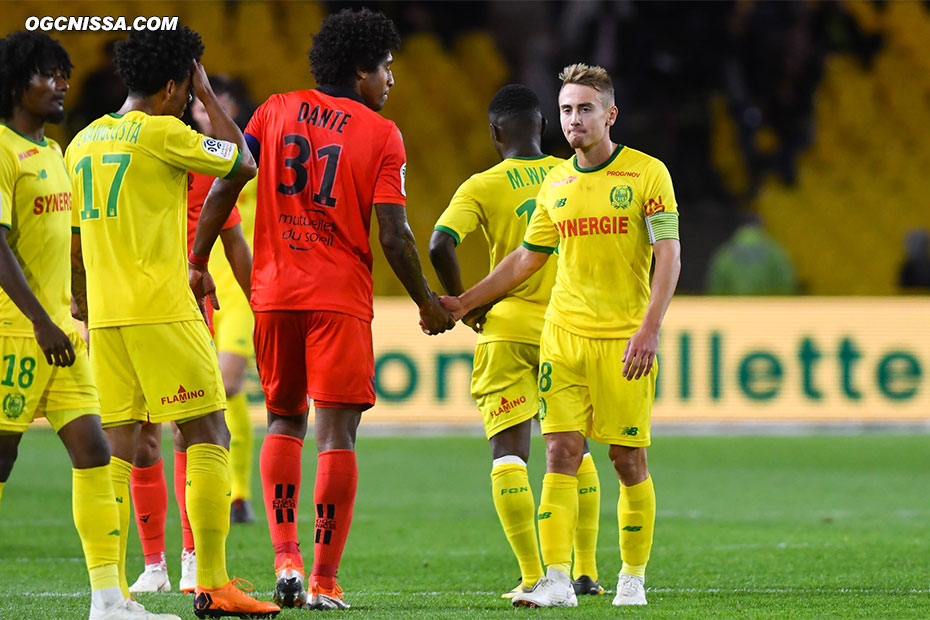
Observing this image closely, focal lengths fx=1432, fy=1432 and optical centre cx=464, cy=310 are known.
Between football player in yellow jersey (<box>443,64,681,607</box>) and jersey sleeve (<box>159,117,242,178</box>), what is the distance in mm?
1475

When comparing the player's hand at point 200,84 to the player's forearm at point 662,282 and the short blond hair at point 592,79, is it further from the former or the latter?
the player's forearm at point 662,282

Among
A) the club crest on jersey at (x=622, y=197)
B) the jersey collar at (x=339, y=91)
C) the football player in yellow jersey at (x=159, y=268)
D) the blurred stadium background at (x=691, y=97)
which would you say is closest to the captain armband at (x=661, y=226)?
the club crest on jersey at (x=622, y=197)

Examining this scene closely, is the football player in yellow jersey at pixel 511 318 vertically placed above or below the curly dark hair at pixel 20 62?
below

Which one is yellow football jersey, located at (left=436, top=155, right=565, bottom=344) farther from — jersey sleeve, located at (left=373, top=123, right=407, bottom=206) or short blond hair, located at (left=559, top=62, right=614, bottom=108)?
jersey sleeve, located at (left=373, top=123, right=407, bottom=206)

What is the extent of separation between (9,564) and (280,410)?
2372 millimetres

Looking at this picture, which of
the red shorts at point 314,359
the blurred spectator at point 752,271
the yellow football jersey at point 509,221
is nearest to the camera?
the red shorts at point 314,359

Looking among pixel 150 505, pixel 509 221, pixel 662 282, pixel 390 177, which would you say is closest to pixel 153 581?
pixel 150 505

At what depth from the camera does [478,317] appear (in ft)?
21.2

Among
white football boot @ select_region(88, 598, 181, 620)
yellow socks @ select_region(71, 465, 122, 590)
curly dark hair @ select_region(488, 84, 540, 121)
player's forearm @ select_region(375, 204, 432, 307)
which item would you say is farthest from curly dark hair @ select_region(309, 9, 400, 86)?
white football boot @ select_region(88, 598, 181, 620)

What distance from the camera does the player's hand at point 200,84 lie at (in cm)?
528

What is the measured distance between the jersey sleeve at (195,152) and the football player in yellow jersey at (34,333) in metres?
0.40

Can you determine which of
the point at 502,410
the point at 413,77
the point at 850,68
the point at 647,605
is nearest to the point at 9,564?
the point at 502,410

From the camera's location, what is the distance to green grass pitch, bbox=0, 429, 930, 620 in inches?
228

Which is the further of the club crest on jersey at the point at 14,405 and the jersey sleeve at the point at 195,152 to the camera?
the jersey sleeve at the point at 195,152
